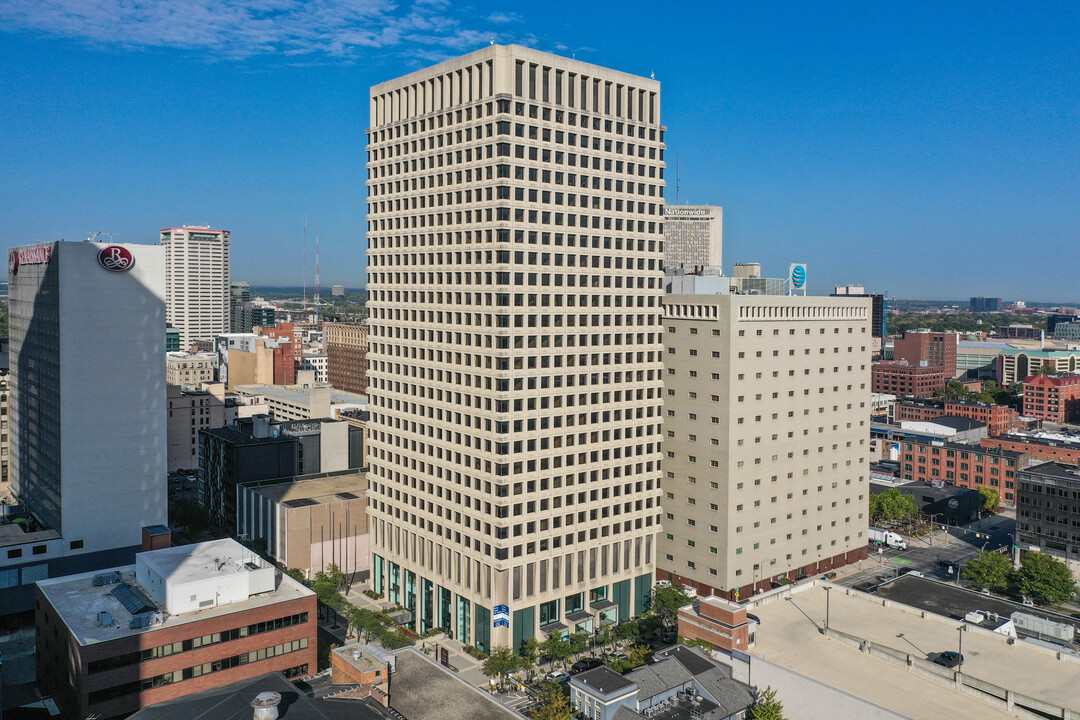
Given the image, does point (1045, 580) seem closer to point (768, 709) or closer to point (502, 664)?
point (768, 709)

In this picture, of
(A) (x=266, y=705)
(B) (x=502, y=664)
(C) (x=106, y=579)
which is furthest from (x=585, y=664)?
(C) (x=106, y=579)

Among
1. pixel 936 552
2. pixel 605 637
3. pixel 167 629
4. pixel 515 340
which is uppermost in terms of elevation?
pixel 515 340

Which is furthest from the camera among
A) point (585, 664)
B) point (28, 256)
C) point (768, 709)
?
point (28, 256)

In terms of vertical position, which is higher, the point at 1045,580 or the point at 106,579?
the point at 106,579

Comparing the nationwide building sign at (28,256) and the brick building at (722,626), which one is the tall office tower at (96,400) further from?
the brick building at (722,626)

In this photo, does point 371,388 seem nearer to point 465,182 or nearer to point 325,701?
point 465,182

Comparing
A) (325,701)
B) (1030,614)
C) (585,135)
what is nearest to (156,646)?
(325,701)

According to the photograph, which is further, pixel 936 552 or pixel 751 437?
pixel 936 552
